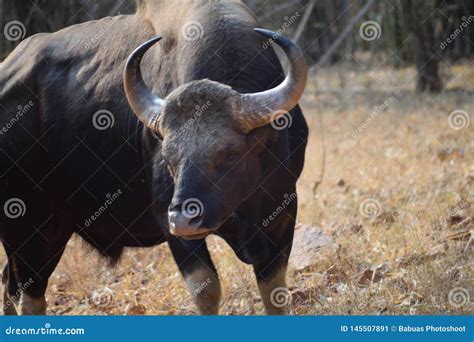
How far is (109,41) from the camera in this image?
25.2 ft

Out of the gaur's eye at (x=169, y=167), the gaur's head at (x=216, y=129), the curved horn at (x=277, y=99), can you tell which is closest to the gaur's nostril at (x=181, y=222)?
the gaur's head at (x=216, y=129)

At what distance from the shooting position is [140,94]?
647 cm

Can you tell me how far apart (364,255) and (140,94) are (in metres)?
3.26

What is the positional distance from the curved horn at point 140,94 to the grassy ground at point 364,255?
2.24 m

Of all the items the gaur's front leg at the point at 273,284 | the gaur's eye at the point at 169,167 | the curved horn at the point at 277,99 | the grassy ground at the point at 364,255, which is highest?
the curved horn at the point at 277,99

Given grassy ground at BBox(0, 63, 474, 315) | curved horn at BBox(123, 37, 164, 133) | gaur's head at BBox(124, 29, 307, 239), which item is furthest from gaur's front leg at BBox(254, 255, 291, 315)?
curved horn at BBox(123, 37, 164, 133)

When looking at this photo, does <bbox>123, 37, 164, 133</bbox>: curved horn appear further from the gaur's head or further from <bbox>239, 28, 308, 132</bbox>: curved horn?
<bbox>239, 28, 308, 132</bbox>: curved horn

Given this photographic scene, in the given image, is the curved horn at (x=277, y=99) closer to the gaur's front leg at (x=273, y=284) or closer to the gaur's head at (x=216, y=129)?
the gaur's head at (x=216, y=129)

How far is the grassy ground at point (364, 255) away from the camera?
7465mm

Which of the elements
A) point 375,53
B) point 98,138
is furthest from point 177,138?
point 375,53

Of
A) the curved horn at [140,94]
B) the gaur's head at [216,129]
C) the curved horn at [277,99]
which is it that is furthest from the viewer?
the curved horn at [140,94]

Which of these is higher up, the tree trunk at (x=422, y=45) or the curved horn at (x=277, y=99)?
the curved horn at (x=277, y=99)

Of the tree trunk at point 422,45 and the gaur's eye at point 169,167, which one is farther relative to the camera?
the tree trunk at point 422,45

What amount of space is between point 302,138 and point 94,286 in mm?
3064
